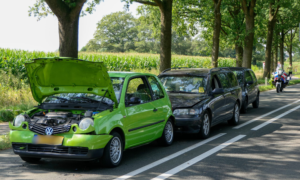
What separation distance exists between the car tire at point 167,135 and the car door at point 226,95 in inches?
97.6

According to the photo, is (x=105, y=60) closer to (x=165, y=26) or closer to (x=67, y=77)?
(x=165, y=26)

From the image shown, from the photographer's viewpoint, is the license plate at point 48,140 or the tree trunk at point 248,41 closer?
the license plate at point 48,140

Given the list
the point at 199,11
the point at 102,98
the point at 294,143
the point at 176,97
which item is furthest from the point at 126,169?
the point at 199,11

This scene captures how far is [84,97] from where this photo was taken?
679 cm

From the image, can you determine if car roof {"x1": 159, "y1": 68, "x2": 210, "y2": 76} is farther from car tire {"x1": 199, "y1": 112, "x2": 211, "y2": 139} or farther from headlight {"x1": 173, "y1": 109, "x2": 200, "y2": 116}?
headlight {"x1": 173, "y1": 109, "x2": 200, "y2": 116}

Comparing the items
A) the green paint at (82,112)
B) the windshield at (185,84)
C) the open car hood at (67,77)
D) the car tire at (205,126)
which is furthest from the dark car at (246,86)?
the open car hood at (67,77)

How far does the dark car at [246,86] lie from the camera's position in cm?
1418

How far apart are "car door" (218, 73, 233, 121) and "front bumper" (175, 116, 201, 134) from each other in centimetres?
178

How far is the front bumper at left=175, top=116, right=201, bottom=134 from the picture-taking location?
8555 mm

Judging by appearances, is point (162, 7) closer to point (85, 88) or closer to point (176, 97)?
point (176, 97)

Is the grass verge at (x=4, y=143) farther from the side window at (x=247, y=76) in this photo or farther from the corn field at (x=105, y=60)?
the corn field at (x=105, y=60)

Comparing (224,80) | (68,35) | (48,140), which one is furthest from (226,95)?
(48,140)

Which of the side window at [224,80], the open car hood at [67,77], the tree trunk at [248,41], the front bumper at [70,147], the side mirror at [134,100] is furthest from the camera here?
the tree trunk at [248,41]

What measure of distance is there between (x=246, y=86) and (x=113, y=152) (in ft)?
31.2
